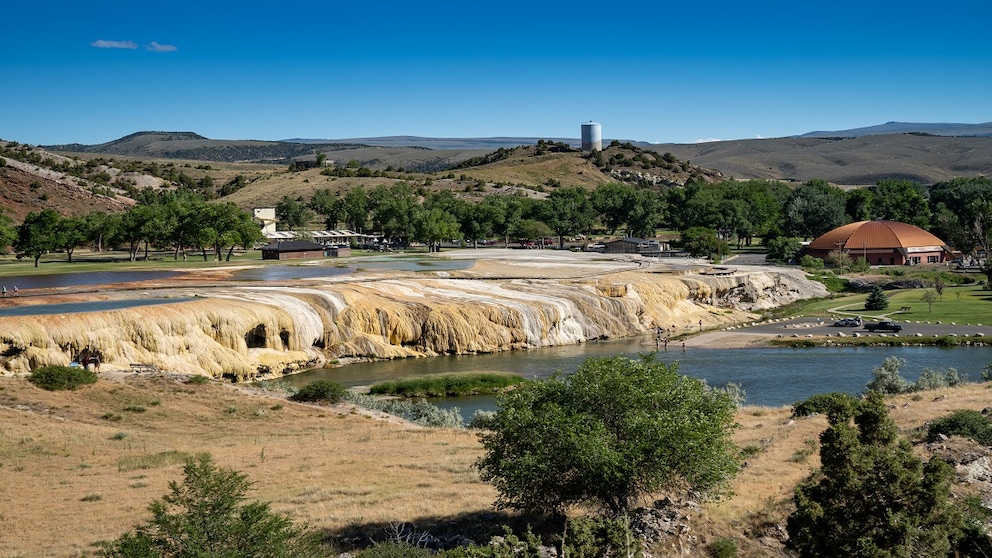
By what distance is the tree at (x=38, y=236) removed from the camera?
300 feet

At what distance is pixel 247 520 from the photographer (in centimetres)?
1714

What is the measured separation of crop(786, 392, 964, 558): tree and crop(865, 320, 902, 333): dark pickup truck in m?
54.5

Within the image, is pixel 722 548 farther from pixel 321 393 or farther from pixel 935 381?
pixel 935 381

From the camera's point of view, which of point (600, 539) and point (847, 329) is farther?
point (847, 329)

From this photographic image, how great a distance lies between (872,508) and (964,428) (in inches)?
522

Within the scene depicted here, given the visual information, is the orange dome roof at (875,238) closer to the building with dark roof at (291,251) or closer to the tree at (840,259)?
the tree at (840,259)

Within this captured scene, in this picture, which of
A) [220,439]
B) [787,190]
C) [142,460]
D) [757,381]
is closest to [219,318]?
[220,439]

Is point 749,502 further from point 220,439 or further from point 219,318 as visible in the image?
point 219,318

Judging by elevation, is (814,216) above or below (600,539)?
above

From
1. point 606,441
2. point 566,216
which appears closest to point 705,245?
point 566,216

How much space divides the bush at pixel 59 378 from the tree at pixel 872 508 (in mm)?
33440

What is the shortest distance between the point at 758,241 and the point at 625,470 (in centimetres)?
15014

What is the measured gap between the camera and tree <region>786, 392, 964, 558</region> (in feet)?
60.8

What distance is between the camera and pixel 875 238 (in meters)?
120
